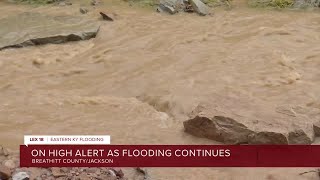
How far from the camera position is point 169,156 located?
534cm

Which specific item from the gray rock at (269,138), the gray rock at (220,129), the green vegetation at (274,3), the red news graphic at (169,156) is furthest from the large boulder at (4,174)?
the green vegetation at (274,3)

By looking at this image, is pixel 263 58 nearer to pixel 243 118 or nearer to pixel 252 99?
pixel 252 99

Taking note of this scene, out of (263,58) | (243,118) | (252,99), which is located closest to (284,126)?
(243,118)

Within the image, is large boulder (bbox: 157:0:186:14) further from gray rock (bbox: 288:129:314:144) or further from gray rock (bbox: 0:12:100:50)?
gray rock (bbox: 288:129:314:144)

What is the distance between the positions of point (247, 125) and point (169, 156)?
1.10m

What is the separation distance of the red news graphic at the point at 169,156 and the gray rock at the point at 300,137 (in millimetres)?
70

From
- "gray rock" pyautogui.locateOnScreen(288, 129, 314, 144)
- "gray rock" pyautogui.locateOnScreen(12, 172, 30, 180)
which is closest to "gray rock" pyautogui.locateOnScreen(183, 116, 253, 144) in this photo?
"gray rock" pyautogui.locateOnScreen(288, 129, 314, 144)

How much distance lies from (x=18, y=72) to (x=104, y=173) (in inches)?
177

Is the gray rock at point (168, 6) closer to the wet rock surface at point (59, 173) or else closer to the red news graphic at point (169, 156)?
the red news graphic at point (169, 156)

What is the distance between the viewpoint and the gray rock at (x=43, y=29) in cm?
1034

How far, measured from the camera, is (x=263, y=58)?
9.18 meters

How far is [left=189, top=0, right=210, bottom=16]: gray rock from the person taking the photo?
12586 millimetres

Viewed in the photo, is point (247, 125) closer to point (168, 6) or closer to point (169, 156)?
point (169, 156)

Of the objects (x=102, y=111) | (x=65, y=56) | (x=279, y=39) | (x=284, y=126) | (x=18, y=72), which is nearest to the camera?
(x=284, y=126)
